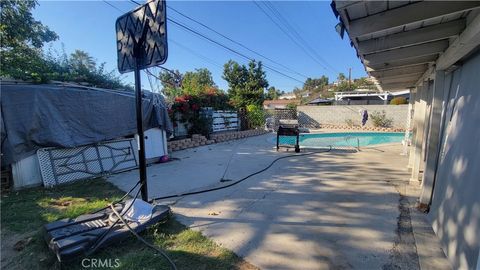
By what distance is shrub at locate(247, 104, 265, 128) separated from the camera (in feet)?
46.7

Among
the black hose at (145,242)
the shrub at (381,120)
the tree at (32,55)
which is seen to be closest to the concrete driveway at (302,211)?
the black hose at (145,242)

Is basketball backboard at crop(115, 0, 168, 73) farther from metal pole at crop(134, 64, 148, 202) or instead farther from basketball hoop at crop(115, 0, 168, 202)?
metal pole at crop(134, 64, 148, 202)

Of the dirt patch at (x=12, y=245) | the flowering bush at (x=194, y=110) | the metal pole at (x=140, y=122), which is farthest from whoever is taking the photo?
the flowering bush at (x=194, y=110)

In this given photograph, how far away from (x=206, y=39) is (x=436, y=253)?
12.0 m

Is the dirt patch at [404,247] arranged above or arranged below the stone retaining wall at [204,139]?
below

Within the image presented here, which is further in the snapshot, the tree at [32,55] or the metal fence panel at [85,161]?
the tree at [32,55]

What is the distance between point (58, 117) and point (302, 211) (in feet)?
16.4

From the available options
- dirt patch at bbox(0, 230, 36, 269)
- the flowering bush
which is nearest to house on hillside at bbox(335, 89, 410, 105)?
the flowering bush

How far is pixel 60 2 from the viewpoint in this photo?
649 centimetres

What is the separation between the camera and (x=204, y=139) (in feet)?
32.3

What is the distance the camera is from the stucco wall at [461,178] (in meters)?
A: 1.89

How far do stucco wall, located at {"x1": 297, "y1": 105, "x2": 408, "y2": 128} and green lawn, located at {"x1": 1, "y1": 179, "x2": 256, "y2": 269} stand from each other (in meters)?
17.4

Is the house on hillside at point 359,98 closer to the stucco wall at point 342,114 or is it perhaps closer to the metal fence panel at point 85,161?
the stucco wall at point 342,114

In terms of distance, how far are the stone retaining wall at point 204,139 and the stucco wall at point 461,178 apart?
7200mm
